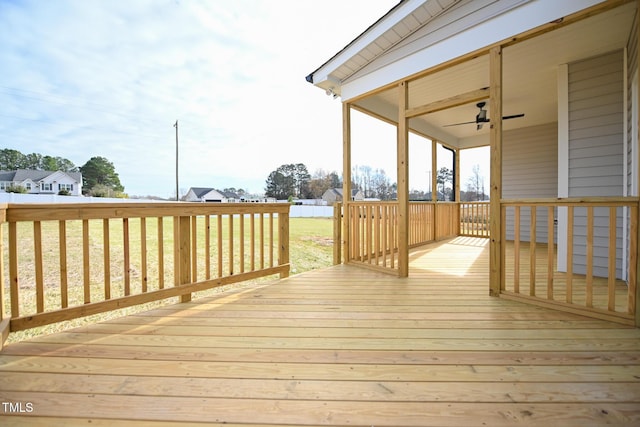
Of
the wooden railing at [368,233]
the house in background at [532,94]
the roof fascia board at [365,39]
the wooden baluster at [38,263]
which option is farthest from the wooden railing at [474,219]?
the wooden baluster at [38,263]

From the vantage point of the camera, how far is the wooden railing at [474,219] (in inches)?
280

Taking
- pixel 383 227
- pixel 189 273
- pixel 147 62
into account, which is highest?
pixel 147 62

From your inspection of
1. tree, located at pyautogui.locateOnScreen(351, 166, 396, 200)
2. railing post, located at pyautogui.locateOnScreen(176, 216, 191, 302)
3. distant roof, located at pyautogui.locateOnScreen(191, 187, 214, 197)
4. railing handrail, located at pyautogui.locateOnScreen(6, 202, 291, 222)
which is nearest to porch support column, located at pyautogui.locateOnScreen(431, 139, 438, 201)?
tree, located at pyautogui.locateOnScreen(351, 166, 396, 200)

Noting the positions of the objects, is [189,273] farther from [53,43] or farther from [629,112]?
[53,43]

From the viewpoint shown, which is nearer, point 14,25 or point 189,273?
point 189,273

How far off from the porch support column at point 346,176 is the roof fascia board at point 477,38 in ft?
1.42

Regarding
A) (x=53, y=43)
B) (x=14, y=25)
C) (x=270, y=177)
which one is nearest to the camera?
(x=14, y=25)

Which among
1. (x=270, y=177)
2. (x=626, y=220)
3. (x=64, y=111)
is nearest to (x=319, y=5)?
(x=626, y=220)

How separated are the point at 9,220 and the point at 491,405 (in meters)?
2.88

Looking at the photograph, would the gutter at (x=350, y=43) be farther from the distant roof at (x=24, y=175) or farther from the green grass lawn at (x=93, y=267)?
the distant roof at (x=24, y=175)

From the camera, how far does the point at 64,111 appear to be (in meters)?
12.4

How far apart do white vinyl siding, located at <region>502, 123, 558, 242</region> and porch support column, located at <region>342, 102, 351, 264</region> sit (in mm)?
4527

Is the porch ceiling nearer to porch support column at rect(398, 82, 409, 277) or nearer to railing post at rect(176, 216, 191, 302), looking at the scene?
porch support column at rect(398, 82, 409, 277)

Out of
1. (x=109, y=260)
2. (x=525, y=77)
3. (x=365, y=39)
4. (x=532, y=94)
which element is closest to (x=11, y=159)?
(x=109, y=260)
